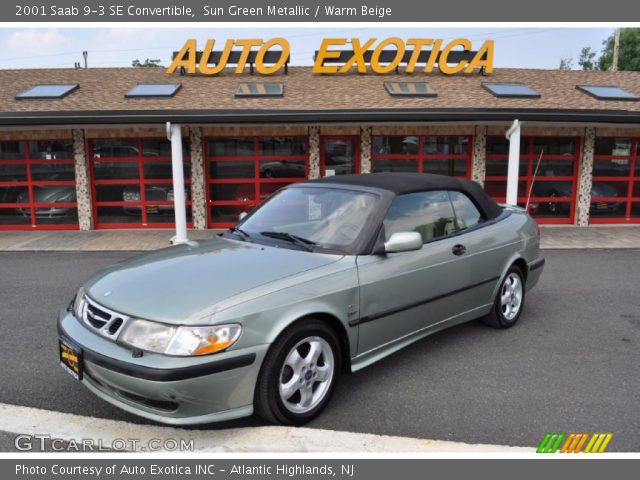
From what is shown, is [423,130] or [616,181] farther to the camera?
[616,181]

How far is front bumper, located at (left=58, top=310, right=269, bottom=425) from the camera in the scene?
9.15 ft

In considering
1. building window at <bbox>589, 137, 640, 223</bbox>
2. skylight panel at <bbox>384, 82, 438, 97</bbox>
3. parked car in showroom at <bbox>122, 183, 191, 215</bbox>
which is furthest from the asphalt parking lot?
building window at <bbox>589, 137, 640, 223</bbox>

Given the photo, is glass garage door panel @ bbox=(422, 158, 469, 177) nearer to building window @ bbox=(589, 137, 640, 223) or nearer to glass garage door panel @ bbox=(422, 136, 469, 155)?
glass garage door panel @ bbox=(422, 136, 469, 155)

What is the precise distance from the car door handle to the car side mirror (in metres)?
0.74

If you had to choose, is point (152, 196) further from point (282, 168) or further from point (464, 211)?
point (464, 211)

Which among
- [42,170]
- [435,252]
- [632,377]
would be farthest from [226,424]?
[42,170]

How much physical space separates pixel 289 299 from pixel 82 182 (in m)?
11.3

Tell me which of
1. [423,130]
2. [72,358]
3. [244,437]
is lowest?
[244,437]

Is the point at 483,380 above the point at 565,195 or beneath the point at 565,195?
above

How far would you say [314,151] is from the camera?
42.2 ft

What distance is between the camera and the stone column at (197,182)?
41.3 ft

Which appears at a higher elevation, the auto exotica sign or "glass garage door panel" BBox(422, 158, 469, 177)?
the auto exotica sign

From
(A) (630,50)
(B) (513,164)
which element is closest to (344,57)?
(B) (513,164)

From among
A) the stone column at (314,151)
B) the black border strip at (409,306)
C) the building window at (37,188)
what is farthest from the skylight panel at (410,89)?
the black border strip at (409,306)
